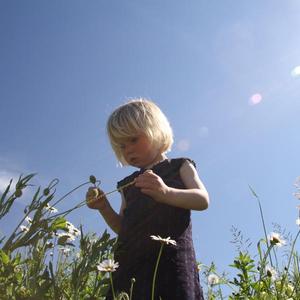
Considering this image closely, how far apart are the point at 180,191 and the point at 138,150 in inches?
20.7

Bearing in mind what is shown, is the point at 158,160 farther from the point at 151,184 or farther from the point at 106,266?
the point at 106,266

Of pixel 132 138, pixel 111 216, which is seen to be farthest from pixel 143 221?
pixel 132 138

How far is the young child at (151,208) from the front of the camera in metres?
2.25

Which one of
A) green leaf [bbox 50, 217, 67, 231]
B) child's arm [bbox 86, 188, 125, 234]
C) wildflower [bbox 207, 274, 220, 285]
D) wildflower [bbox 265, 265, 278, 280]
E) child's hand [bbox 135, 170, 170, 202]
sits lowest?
green leaf [bbox 50, 217, 67, 231]

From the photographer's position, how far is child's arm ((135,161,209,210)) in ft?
7.00

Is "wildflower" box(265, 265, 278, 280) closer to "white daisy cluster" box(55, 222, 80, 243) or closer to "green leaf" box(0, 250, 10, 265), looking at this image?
"white daisy cluster" box(55, 222, 80, 243)

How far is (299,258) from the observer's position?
201 cm

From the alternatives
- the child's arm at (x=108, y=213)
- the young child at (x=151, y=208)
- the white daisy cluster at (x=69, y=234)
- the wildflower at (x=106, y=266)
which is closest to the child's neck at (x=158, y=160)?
the young child at (x=151, y=208)

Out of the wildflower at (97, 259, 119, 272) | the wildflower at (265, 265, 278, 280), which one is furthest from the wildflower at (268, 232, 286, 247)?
the wildflower at (97, 259, 119, 272)

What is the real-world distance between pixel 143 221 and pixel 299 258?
789 mm

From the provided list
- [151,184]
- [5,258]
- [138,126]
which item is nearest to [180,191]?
[151,184]

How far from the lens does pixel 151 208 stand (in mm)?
2494

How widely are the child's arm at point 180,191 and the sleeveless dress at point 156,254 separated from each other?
0.09m

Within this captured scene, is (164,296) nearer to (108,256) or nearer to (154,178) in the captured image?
(154,178)
